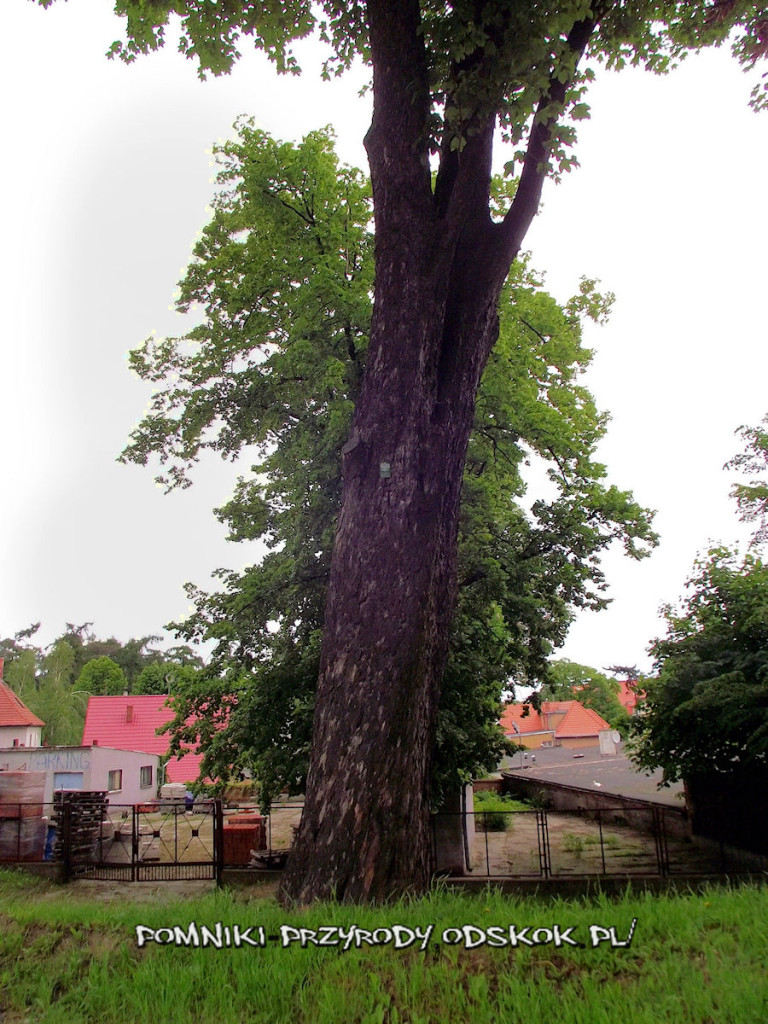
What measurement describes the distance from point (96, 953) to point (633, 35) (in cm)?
888

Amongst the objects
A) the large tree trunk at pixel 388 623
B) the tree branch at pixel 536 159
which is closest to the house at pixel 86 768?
the large tree trunk at pixel 388 623

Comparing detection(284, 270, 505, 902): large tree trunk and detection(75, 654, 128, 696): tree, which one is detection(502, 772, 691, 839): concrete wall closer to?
detection(284, 270, 505, 902): large tree trunk

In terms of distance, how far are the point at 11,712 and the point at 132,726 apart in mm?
6810

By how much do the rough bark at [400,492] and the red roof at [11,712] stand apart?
38.2 m

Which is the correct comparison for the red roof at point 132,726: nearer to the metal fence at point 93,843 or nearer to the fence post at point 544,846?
the metal fence at point 93,843

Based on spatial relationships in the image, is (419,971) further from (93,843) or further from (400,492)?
(93,843)

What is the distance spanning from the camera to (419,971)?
10.5 feet

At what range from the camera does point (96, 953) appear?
3.71m

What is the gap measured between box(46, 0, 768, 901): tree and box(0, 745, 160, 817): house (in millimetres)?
18160

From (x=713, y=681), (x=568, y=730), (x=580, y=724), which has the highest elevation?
(x=713, y=681)

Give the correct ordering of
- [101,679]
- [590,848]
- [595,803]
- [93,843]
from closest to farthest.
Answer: [590,848] → [93,843] → [595,803] → [101,679]

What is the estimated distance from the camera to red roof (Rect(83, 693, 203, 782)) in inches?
1403

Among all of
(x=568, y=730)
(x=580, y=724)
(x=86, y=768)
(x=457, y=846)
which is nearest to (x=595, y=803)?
(x=457, y=846)

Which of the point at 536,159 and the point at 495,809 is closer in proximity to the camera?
the point at 536,159
